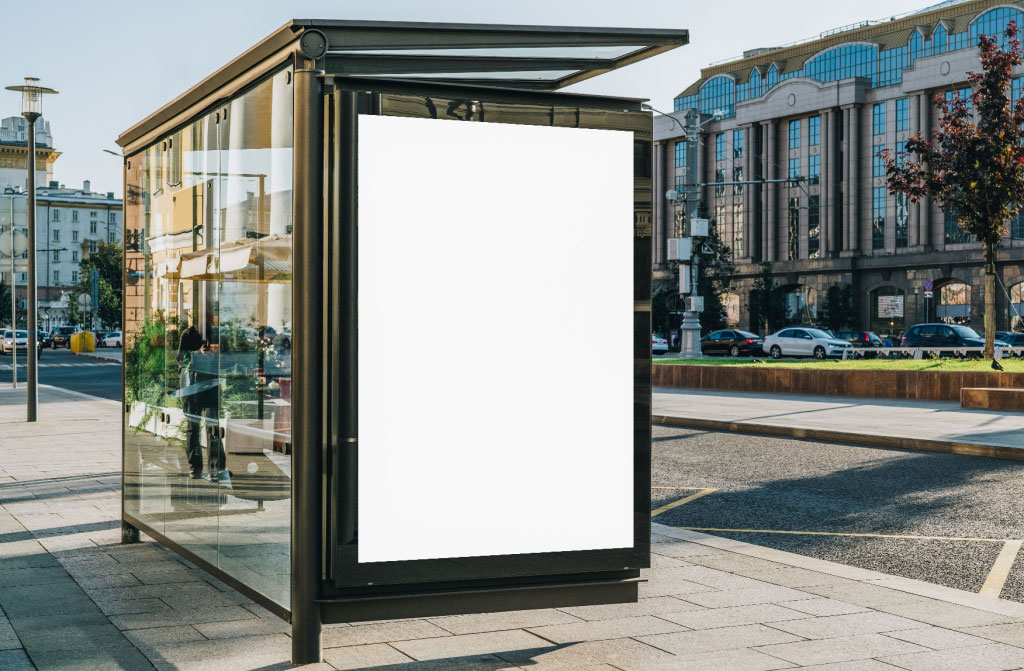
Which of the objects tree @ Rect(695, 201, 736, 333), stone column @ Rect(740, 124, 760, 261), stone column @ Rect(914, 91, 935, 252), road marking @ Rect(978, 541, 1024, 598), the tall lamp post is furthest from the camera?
stone column @ Rect(740, 124, 760, 261)

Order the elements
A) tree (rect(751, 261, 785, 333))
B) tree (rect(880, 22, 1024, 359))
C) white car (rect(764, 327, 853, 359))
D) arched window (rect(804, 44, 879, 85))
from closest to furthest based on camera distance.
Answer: tree (rect(880, 22, 1024, 359))
white car (rect(764, 327, 853, 359))
tree (rect(751, 261, 785, 333))
arched window (rect(804, 44, 879, 85))

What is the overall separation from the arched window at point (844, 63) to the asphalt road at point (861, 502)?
60.6 meters

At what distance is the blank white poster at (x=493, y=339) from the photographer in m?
4.49

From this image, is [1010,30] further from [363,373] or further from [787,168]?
[787,168]

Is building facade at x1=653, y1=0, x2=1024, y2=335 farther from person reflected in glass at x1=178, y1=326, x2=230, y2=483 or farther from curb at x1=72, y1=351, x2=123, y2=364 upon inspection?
person reflected in glass at x1=178, y1=326, x2=230, y2=483

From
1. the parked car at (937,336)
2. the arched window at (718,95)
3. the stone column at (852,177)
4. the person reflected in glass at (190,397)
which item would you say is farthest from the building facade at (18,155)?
the person reflected in glass at (190,397)

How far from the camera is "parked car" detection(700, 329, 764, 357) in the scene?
172 ft

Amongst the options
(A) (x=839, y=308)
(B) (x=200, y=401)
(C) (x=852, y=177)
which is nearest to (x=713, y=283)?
(A) (x=839, y=308)

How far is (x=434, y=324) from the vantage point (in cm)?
461

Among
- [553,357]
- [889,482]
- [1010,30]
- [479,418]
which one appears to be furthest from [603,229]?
[1010,30]

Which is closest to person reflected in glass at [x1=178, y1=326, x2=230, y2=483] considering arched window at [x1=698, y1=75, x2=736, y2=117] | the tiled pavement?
the tiled pavement

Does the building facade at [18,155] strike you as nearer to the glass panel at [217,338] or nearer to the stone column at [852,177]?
the stone column at [852,177]

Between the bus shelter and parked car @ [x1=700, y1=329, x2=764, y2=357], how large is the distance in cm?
4825

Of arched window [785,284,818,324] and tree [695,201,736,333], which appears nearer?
tree [695,201,736,333]
